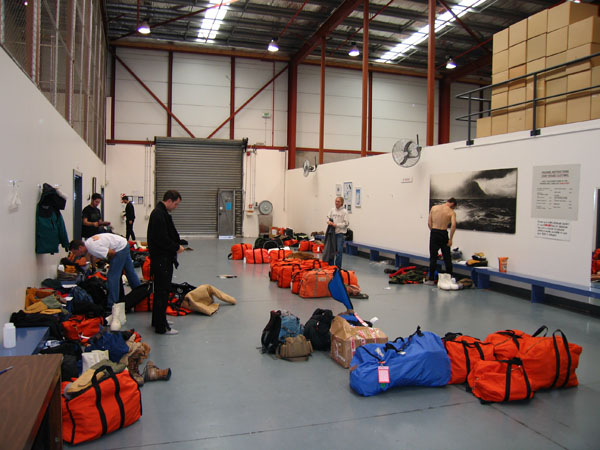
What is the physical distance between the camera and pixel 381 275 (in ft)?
30.5

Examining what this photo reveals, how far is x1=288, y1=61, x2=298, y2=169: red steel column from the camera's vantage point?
18.1m

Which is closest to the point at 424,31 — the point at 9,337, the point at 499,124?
the point at 499,124

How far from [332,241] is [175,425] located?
6.12 metres

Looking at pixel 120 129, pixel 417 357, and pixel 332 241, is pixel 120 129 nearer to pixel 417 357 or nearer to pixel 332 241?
pixel 332 241

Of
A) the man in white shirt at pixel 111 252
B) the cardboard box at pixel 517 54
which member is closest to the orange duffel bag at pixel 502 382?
the man in white shirt at pixel 111 252

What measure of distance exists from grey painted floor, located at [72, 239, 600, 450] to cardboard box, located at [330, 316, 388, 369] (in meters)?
→ 0.16

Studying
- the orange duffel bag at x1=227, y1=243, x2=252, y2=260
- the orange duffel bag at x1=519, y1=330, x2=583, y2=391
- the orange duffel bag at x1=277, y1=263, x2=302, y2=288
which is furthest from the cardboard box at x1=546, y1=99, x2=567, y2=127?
the orange duffel bag at x1=227, y1=243, x2=252, y2=260

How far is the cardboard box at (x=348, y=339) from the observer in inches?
156

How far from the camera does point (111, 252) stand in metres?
5.61

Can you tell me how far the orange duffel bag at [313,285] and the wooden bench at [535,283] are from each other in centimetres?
292

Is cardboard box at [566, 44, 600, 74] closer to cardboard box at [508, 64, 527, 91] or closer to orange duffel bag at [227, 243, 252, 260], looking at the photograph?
cardboard box at [508, 64, 527, 91]

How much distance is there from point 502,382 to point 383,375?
90cm

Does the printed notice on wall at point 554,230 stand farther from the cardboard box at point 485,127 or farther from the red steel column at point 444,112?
the red steel column at point 444,112

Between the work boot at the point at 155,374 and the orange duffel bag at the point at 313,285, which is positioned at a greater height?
the orange duffel bag at the point at 313,285
